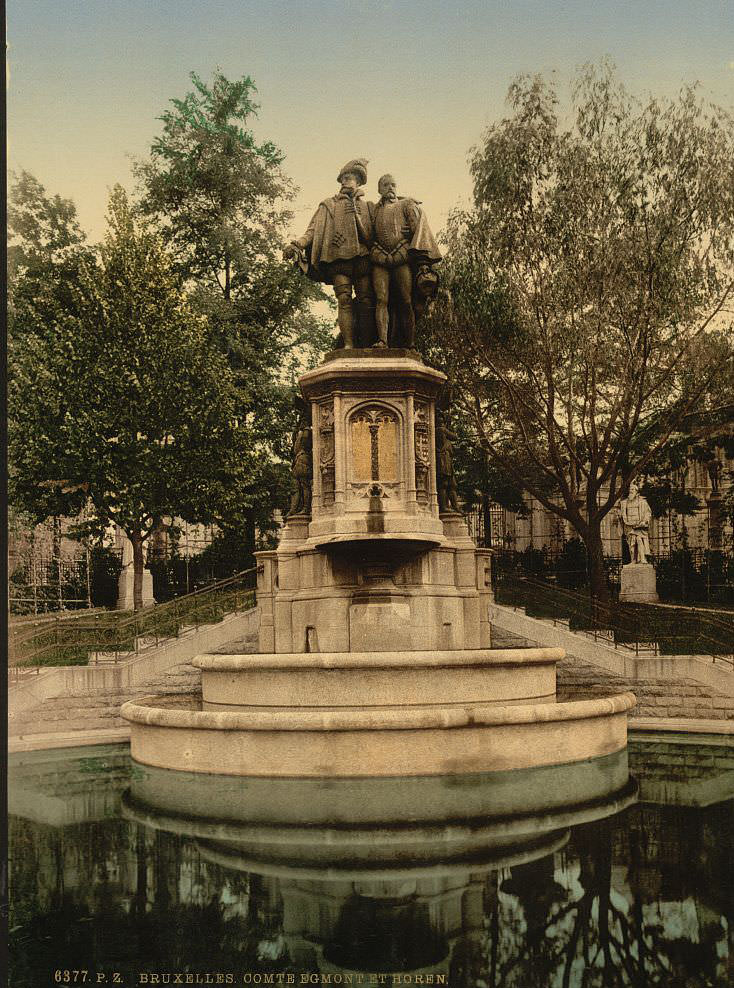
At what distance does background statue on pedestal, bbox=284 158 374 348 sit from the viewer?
1350 centimetres

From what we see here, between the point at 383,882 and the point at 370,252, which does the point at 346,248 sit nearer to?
the point at 370,252

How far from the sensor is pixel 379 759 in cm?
884

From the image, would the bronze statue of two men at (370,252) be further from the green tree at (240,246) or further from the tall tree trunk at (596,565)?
the green tree at (240,246)

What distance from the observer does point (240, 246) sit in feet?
103

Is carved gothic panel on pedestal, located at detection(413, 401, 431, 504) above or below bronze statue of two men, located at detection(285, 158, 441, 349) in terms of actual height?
below

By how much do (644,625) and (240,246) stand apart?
17.5m

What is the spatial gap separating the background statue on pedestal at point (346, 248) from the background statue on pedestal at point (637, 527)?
18267 millimetres

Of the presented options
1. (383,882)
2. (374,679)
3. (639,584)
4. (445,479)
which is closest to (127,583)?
(639,584)

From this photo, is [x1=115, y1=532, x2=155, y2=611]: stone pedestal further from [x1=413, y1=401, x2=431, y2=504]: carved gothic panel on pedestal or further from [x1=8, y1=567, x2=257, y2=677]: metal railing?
[x1=413, y1=401, x2=431, y2=504]: carved gothic panel on pedestal

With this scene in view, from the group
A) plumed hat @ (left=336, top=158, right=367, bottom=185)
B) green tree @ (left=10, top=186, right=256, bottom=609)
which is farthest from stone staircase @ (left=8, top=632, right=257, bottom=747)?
plumed hat @ (left=336, top=158, right=367, bottom=185)

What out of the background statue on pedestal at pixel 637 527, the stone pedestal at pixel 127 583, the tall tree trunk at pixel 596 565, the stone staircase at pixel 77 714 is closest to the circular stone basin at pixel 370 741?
the stone staircase at pixel 77 714

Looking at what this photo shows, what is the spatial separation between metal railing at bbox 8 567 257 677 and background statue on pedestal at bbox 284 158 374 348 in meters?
7.94

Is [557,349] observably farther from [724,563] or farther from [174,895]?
[174,895]

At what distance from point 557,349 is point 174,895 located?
781 inches
